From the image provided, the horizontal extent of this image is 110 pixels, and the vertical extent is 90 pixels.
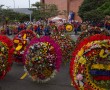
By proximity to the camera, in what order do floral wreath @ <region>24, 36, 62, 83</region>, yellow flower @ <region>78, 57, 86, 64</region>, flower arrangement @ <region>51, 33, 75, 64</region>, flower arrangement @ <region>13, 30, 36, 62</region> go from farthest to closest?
1. flower arrangement @ <region>13, 30, 36, 62</region>
2. flower arrangement @ <region>51, 33, 75, 64</region>
3. floral wreath @ <region>24, 36, 62, 83</region>
4. yellow flower @ <region>78, 57, 86, 64</region>

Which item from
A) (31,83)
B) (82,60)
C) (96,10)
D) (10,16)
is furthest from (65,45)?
(10,16)

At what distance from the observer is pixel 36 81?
33.2 feet

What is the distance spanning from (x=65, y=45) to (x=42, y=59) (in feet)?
12.9

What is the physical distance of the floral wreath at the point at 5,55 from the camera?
9.92m

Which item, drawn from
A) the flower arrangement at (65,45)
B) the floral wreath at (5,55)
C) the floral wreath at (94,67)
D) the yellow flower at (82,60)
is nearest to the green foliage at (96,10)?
the flower arrangement at (65,45)

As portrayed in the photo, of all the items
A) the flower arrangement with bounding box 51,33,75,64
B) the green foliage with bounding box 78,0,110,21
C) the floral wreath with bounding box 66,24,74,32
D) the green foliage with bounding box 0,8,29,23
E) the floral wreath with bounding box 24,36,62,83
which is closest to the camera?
the floral wreath with bounding box 24,36,62,83

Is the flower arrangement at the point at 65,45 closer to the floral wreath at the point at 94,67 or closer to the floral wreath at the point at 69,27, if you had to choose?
the floral wreath at the point at 94,67

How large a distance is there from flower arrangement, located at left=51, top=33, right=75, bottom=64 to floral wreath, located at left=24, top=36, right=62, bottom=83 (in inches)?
124

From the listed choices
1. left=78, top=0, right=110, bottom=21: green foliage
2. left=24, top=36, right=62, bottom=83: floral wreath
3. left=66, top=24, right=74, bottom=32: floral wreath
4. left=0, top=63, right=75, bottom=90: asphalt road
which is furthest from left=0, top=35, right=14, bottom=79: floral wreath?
left=78, top=0, right=110, bottom=21: green foliage

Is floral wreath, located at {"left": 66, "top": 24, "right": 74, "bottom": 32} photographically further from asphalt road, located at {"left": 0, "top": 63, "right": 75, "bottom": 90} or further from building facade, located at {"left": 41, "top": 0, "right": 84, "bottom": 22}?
asphalt road, located at {"left": 0, "top": 63, "right": 75, "bottom": 90}

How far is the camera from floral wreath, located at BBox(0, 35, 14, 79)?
32.6 feet

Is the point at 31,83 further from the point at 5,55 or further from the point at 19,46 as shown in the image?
the point at 19,46

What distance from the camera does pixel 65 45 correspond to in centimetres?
1347

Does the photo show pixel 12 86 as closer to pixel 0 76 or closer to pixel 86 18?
pixel 0 76
